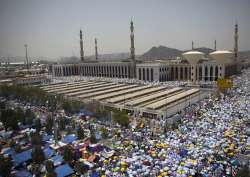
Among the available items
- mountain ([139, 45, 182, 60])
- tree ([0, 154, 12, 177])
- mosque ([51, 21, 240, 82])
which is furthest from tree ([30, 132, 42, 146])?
mountain ([139, 45, 182, 60])

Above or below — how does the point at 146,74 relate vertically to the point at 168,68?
below

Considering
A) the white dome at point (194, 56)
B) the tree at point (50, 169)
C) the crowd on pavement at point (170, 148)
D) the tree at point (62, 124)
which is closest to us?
the tree at point (50, 169)

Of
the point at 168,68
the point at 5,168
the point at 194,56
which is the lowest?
the point at 5,168

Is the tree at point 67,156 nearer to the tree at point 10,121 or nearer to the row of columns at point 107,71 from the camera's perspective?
the tree at point 10,121

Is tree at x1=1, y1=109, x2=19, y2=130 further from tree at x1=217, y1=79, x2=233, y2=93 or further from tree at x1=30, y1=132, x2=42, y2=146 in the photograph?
tree at x1=217, y1=79, x2=233, y2=93

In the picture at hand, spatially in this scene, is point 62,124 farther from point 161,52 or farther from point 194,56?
point 161,52

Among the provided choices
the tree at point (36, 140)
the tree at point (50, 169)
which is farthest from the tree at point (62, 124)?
the tree at point (50, 169)

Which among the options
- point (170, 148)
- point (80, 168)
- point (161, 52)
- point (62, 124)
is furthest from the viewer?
point (161, 52)

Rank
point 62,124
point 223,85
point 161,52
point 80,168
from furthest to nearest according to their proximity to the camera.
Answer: point 161,52 → point 223,85 → point 62,124 → point 80,168

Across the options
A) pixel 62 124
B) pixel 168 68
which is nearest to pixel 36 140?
pixel 62 124
